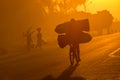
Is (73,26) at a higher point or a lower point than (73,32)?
higher

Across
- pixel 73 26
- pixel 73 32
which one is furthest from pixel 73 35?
pixel 73 26

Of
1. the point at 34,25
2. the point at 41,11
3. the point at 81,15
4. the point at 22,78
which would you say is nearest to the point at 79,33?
the point at 22,78

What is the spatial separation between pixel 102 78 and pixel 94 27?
301ft

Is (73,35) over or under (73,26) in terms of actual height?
under

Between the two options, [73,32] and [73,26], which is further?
[73,32]

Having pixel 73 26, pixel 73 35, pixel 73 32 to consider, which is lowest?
pixel 73 35

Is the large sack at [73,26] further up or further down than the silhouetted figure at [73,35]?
further up

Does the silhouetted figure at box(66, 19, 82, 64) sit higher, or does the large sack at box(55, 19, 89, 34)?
the large sack at box(55, 19, 89, 34)

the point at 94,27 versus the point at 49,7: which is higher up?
the point at 49,7

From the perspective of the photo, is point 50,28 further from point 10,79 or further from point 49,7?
point 10,79

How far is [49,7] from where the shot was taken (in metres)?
104

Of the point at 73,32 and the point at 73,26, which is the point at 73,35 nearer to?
the point at 73,32

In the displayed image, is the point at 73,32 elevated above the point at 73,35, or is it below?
above

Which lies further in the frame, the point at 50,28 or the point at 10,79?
the point at 50,28
